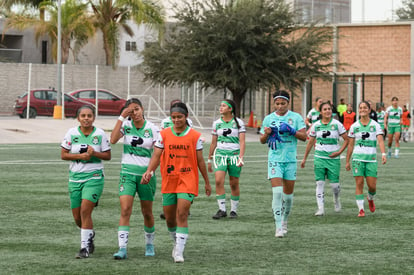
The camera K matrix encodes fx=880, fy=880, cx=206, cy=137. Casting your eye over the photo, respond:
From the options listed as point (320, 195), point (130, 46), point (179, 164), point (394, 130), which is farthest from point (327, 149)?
point (130, 46)

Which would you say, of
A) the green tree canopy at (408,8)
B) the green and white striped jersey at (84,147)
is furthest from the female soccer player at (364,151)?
the green tree canopy at (408,8)

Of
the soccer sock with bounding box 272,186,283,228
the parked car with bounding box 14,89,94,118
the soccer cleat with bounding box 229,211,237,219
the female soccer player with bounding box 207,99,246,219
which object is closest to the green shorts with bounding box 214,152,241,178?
the female soccer player with bounding box 207,99,246,219

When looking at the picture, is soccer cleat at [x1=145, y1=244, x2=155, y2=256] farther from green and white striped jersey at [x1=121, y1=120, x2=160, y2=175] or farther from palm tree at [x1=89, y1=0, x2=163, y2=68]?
palm tree at [x1=89, y1=0, x2=163, y2=68]

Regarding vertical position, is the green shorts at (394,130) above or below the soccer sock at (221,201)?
above

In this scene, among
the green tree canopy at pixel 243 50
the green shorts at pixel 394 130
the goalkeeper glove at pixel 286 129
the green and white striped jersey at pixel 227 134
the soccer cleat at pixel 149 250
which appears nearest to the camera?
the soccer cleat at pixel 149 250

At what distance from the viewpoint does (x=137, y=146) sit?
31.8 ft

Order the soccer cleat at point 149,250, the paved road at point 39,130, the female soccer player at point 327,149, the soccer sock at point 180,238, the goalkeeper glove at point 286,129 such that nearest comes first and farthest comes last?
the soccer sock at point 180,238 < the soccer cleat at point 149,250 < the goalkeeper glove at point 286,129 < the female soccer player at point 327,149 < the paved road at point 39,130

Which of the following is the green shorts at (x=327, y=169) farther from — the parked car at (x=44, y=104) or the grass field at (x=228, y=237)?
the parked car at (x=44, y=104)

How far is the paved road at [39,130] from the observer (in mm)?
35844

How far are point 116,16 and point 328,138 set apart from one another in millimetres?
43348

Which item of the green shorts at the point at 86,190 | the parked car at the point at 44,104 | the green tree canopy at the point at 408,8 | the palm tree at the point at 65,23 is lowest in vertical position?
the green shorts at the point at 86,190

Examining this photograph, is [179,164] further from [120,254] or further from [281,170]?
[281,170]

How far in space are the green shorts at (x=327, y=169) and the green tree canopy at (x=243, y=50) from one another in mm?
26539

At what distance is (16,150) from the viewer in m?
29.6
